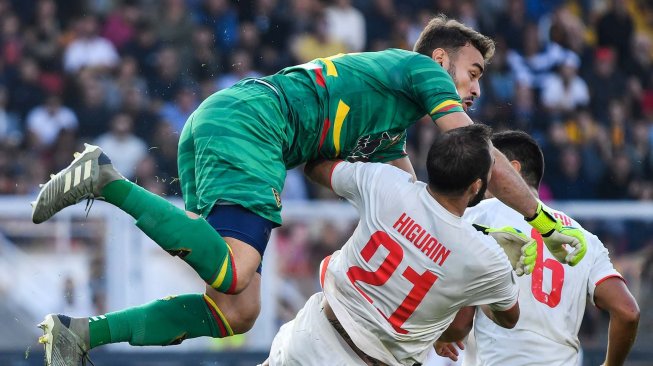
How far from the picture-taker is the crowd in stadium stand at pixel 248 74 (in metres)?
13.6

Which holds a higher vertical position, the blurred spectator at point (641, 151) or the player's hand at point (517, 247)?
the player's hand at point (517, 247)

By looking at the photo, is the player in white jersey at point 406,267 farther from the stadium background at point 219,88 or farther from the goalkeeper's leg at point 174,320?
the stadium background at point 219,88

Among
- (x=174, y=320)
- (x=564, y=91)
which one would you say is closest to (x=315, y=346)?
(x=174, y=320)

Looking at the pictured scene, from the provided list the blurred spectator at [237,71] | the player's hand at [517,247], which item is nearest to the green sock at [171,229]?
the player's hand at [517,247]

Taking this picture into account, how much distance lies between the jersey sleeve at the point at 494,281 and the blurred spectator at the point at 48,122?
27.4ft

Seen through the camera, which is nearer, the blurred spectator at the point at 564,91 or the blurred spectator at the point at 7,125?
the blurred spectator at the point at 7,125

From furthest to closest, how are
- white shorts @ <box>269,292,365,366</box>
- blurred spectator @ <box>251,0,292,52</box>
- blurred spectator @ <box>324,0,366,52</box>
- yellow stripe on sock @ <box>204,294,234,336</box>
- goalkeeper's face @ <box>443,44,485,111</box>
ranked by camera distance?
blurred spectator @ <box>324,0,366,52</box>, blurred spectator @ <box>251,0,292,52</box>, goalkeeper's face @ <box>443,44,485,111</box>, yellow stripe on sock @ <box>204,294,234,336</box>, white shorts @ <box>269,292,365,366</box>

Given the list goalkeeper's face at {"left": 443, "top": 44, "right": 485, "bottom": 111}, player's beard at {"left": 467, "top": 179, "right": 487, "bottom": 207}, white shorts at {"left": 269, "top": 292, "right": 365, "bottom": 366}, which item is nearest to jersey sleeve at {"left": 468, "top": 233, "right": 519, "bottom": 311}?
player's beard at {"left": 467, "top": 179, "right": 487, "bottom": 207}

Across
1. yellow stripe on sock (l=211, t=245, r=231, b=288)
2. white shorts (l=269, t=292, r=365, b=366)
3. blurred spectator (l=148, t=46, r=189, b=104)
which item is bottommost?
blurred spectator (l=148, t=46, r=189, b=104)

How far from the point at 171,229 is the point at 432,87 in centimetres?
147

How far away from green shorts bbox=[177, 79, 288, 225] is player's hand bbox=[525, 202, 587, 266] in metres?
1.27

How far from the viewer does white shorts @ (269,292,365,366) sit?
20.4 feet

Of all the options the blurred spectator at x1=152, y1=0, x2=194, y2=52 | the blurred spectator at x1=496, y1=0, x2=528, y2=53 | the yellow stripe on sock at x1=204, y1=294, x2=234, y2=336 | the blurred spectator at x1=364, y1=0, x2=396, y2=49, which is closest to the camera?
the yellow stripe on sock at x1=204, y1=294, x2=234, y2=336

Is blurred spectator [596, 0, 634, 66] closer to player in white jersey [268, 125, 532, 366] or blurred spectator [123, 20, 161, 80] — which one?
blurred spectator [123, 20, 161, 80]
